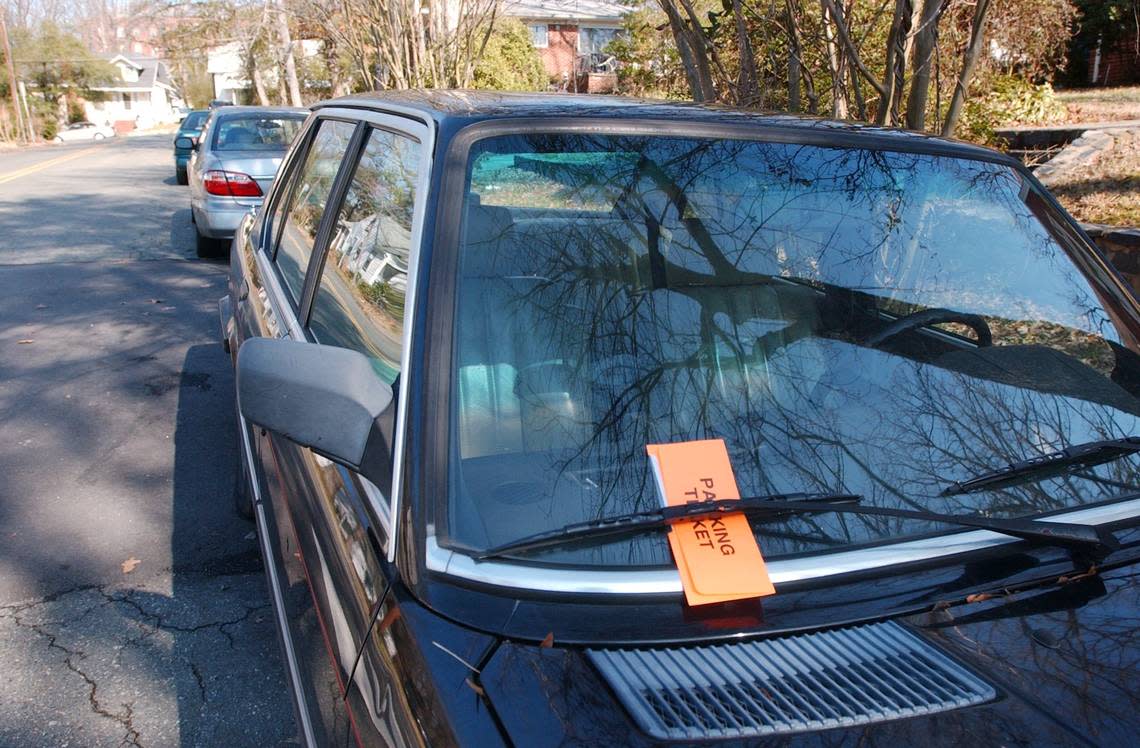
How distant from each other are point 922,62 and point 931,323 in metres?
3.16

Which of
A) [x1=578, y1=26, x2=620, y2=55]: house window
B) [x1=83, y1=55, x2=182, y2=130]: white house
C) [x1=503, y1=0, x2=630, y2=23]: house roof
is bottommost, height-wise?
[x1=83, y1=55, x2=182, y2=130]: white house

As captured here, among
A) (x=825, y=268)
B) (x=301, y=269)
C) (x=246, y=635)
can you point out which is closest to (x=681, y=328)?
(x=825, y=268)

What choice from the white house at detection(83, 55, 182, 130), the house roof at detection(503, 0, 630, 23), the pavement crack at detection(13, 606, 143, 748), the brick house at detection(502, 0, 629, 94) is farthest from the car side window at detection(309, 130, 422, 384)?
the white house at detection(83, 55, 182, 130)

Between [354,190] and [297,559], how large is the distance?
42.0 inches

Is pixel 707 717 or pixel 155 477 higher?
pixel 707 717

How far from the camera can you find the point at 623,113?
2264 mm

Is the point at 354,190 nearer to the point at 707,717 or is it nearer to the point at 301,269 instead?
the point at 301,269

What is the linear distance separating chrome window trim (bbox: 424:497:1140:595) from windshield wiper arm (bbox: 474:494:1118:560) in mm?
30

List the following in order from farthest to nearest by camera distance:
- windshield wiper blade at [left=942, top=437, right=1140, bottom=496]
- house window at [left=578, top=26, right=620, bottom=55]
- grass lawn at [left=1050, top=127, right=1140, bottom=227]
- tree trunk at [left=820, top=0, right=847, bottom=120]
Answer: house window at [left=578, top=26, right=620, bottom=55] → grass lawn at [left=1050, top=127, right=1140, bottom=227] → tree trunk at [left=820, top=0, right=847, bottom=120] → windshield wiper blade at [left=942, top=437, right=1140, bottom=496]

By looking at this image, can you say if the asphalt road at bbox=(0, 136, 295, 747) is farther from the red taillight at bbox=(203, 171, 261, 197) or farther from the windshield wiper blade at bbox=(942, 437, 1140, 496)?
the windshield wiper blade at bbox=(942, 437, 1140, 496)

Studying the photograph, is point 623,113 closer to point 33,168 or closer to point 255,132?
point 255,132

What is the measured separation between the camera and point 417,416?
172 cm

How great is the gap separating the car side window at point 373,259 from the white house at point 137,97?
79.2 m

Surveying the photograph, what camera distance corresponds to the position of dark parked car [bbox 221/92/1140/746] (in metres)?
1.45
